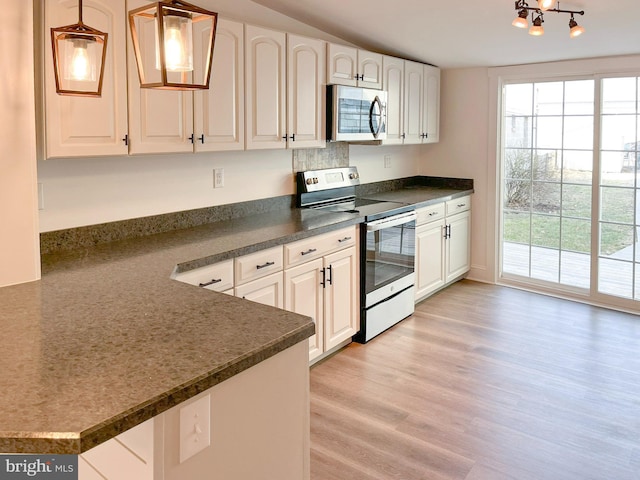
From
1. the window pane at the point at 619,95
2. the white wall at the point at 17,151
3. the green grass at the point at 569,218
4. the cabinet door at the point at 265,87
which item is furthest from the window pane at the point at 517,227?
the white wall at the point at 17,151

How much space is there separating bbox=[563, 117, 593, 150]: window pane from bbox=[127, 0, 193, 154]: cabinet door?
346 centimetres

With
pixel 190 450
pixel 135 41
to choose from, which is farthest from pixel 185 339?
pixel 135 41

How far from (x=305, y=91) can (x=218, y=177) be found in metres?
0.82

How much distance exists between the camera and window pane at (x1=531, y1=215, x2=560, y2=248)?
511 cm

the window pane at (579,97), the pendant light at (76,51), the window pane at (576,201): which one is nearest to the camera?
the pendant light at (76,51)

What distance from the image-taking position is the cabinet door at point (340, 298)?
3621 mm

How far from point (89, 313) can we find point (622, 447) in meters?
2.45

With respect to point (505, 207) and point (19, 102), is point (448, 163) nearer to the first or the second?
point (505, 207)

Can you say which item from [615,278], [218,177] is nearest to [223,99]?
[218,177]

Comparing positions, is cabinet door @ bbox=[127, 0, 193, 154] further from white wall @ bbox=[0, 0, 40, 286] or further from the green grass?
the green grass

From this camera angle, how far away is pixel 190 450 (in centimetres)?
131

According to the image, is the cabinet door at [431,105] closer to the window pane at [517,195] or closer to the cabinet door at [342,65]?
the window pane at [517,195]

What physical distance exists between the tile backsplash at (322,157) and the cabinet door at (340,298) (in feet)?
2.76
